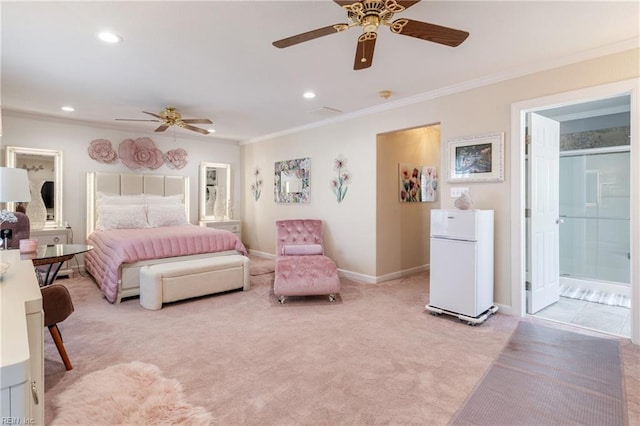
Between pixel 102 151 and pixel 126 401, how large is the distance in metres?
4.74

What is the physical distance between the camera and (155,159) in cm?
592

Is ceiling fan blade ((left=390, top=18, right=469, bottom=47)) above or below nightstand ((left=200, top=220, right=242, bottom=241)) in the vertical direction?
above

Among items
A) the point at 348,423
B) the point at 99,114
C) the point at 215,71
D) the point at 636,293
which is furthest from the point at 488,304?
the point at 99,114

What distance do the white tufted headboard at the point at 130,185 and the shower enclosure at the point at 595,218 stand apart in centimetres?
630

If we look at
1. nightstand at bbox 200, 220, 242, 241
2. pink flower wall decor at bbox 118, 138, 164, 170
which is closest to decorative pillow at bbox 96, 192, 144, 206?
pink flower wall decor at bbox 118, 138, 164, 170

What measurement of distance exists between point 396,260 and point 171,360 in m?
3.38

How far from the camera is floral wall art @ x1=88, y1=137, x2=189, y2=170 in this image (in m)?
5.36

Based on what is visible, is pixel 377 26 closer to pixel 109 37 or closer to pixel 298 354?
pixel 109 37

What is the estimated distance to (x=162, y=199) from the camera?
18.7 ft

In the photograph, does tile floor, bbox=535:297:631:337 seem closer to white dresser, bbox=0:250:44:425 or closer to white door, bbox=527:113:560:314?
white door, bbox=527:113:560:314

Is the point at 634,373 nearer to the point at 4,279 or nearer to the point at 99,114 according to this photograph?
the point at 4,279

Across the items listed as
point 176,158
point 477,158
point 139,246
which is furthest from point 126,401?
point 176,158

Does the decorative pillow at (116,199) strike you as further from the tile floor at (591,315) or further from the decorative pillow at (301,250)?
the tile floor at (591,315)

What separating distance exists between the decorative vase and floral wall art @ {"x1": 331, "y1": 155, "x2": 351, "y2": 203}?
4351 mm
